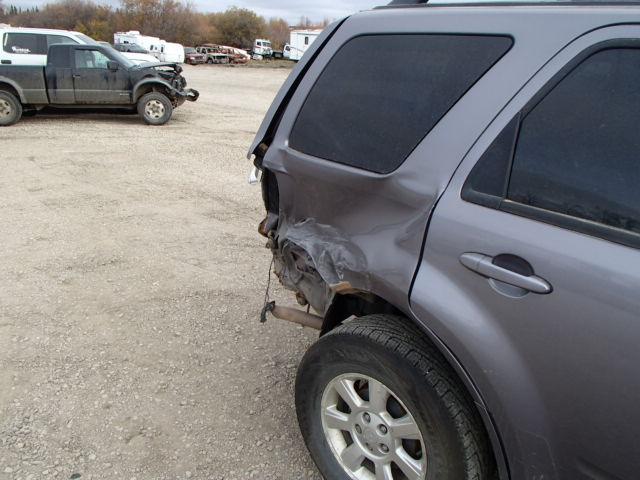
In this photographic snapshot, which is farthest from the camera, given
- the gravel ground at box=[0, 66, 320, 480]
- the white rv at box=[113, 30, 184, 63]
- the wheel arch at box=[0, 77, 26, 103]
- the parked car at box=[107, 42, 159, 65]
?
the white rv at box=[113, 30, 184, 63]

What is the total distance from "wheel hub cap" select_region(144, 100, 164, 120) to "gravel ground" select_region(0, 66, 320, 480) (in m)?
5.04

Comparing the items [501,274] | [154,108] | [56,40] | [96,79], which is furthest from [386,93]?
[56,40]

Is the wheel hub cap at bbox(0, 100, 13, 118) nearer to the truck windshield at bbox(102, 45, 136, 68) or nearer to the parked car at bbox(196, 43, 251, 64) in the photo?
the truck windshield at bbox(102, 45, 136, 68)

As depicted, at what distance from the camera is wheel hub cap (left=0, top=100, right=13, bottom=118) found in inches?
430

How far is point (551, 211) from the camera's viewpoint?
1556 mm

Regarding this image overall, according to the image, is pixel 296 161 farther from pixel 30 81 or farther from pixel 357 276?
pixel 30 81

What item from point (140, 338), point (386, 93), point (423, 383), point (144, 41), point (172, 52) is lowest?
point (140, 338)

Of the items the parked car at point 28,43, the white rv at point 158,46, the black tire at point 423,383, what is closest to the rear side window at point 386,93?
the black tire at point 423,383

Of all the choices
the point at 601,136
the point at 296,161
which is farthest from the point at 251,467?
the point at 601,136

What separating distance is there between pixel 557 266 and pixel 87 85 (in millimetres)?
11678

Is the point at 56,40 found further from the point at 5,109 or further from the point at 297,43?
the point at 297,43

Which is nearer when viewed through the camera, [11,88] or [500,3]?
[500,3]

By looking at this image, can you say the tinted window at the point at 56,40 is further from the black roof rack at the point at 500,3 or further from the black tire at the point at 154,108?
the black roof rack at the point at 500,3

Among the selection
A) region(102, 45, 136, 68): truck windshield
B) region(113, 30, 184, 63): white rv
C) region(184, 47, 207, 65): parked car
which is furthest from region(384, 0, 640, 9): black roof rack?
region(184, 47, 207, 65): parked car
